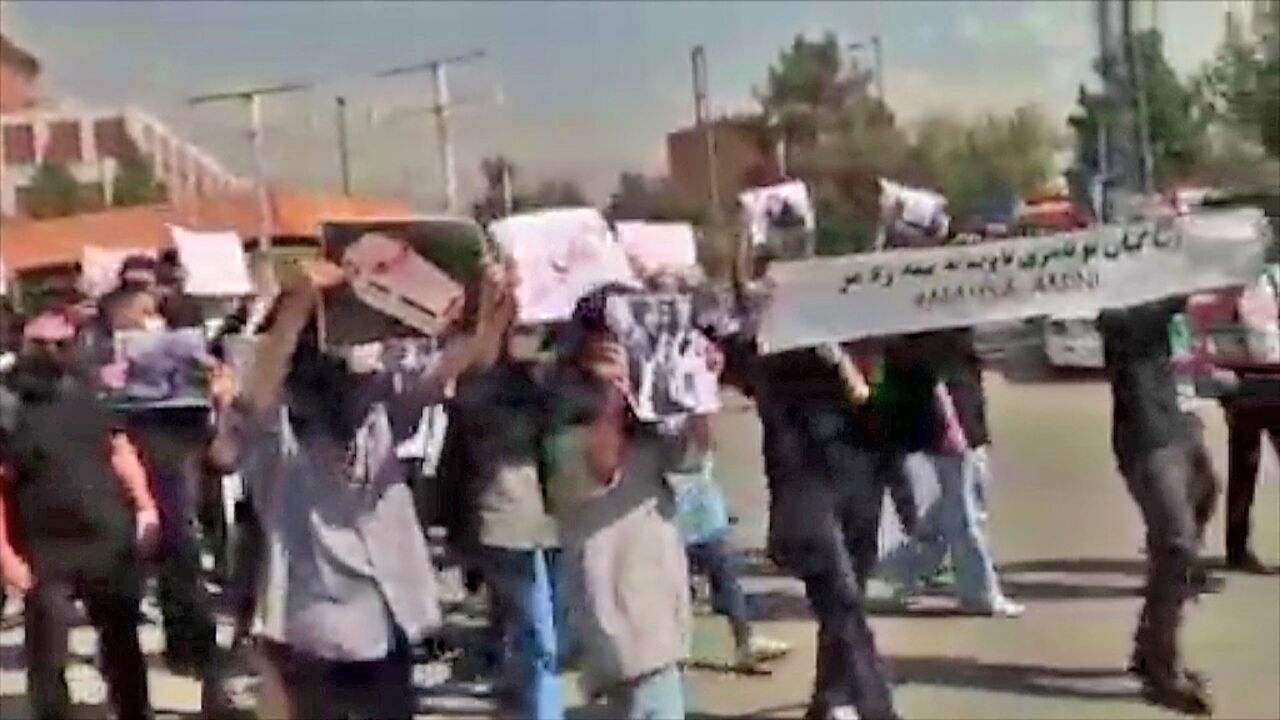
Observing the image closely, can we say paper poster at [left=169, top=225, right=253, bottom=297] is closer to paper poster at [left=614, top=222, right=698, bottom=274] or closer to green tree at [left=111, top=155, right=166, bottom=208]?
green tree at [left=111, top=155, right=166, bottom=208]

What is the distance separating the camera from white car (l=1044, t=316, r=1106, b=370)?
23.5 feet

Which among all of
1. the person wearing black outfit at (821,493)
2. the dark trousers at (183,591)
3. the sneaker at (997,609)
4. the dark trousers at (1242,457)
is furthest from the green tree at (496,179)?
the dark trousers at (1242,457)

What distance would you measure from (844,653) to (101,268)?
226cm

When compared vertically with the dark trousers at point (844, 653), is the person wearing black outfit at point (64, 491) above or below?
above

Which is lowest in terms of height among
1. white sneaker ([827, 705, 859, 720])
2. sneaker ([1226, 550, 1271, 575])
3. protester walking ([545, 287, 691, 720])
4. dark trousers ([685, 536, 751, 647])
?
white sneaker ([827, 705, 859, 720])

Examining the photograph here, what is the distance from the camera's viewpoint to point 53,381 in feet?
23.2

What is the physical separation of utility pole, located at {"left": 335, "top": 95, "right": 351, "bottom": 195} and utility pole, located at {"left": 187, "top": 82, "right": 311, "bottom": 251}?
0.35 ft

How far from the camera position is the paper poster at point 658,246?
23.5ft

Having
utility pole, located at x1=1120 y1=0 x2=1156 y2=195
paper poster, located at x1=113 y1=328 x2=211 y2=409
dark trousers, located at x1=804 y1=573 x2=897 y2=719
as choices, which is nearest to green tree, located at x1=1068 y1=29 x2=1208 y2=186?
utility pole, located at x1=1120 y1=0 x2=1156 y2=195

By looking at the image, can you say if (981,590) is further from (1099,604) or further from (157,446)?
(157,446)

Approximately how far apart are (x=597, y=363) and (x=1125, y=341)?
188 centimetres

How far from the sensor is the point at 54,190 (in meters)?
8.23

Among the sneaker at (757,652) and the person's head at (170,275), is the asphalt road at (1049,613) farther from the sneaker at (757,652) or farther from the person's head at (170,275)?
the person's head at (170,275)

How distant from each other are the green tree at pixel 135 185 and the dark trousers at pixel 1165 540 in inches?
106
